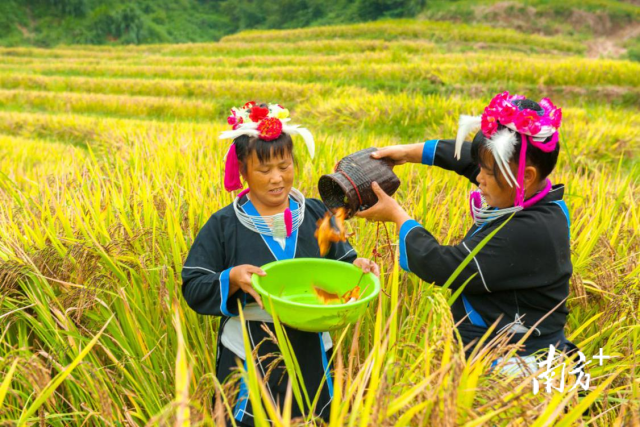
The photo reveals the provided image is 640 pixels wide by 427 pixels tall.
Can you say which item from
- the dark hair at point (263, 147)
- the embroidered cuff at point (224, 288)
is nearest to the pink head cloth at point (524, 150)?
the dark hair at point (263, 147)

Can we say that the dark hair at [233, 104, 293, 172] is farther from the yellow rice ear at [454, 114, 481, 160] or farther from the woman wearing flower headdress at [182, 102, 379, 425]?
the yellow rice ear at [454, 114, 481, 160]

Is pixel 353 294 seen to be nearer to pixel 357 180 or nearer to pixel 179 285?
pixel 357 180

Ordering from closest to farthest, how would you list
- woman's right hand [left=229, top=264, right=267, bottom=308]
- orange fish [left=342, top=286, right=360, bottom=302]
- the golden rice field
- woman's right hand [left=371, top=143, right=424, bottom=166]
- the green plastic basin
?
1. the golden rice field
2. the green plastic basin
3. woman's right hand [left=229, top=264, right=267, bottom=308]
4. orange fish [left=342, top=286, right=360, bottom=302]
5. woman's right hand [left=371, top=143, right=424, bottom=166]

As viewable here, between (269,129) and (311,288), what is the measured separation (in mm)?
514

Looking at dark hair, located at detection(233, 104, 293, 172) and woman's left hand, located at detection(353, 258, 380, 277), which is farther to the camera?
dark hair, located at detection(233, 104, 293, 172)

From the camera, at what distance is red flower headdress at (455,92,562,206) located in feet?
4.31

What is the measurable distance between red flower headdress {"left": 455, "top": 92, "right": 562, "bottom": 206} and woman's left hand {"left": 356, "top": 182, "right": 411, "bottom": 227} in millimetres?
330

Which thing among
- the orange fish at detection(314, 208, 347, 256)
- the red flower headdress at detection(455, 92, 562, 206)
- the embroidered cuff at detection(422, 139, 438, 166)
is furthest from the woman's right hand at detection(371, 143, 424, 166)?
the red flower headdress at detection(455, 92, 562, 206)

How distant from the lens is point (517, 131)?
1340 mm

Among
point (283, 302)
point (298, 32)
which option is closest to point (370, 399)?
point (283, 302)

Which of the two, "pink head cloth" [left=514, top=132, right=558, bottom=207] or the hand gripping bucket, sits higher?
"pink head cloth" [left=514, top=132, right=558, bottom=207]

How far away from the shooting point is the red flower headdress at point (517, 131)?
131 centimetres

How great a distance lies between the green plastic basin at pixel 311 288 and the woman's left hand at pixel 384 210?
22 centimetres

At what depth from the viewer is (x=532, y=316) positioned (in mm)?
1413
